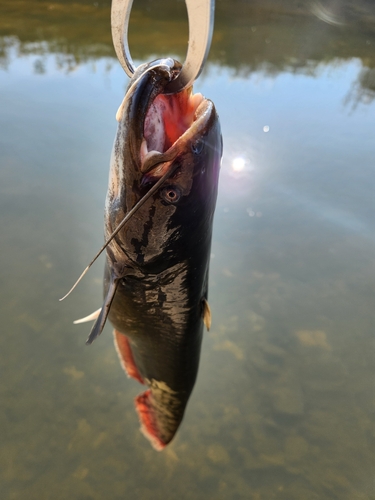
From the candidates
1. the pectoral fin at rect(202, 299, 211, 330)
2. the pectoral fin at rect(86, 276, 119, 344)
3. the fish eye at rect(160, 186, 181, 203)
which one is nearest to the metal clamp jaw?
the fish eye at rect(160, 186, 181, 203)

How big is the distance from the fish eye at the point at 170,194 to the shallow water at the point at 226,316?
1752mm

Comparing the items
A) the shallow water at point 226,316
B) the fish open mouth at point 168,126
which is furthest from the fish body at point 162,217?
the shallow water at point 226,316

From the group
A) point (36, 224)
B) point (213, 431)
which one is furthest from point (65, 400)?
point (36, 224)

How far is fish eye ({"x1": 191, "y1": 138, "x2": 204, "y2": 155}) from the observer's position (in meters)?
0.98

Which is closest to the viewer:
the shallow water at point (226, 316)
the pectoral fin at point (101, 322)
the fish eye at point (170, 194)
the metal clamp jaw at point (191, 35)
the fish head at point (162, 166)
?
the metal clamp jaw at point (191, 35)

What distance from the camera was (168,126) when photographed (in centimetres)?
107

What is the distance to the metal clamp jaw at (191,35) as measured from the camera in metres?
0.72

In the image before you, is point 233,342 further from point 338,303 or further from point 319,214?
point 319,214

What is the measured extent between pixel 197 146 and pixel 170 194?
6.7 inches

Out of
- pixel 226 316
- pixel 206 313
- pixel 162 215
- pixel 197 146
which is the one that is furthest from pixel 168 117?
pixel 226 316

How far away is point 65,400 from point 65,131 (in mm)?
3016

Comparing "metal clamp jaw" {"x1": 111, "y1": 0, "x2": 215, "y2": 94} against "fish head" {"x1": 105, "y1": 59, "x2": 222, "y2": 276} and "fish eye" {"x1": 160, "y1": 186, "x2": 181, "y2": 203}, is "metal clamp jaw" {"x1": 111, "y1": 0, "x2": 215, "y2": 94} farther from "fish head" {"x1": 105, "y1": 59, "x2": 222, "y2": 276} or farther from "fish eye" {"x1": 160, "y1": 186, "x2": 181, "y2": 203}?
"fish eye" {"x1": 160, "y1": 186, "x2": 181, "y2": 203}

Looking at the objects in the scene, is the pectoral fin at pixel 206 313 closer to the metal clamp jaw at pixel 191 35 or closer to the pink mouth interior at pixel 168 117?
the pink mouth interior at pixel 168 117

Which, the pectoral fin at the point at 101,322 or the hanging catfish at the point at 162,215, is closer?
the hanging catfish at the point at 162,215
